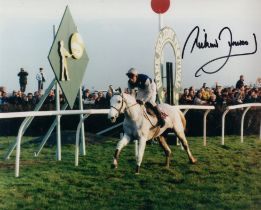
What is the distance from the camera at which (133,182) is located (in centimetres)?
603

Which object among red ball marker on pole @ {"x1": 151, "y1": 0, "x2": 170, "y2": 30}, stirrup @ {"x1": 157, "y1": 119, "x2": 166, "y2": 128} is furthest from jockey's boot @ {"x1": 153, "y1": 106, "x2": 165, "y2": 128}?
red ball marker on pole @ {"x1": 151, "y1": 0, "x2": 170, "y2": 30}

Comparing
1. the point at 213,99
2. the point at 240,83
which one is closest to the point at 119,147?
the point at 240,83

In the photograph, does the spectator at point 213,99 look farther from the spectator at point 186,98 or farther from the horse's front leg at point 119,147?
the horse's front leg at point 119,147

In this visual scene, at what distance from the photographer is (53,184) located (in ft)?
19.2

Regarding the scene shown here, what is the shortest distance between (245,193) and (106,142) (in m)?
4.23

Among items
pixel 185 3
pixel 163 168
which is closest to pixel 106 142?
pixel 163 168

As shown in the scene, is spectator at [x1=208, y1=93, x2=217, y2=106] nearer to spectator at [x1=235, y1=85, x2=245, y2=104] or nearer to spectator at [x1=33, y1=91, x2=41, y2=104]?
spectator at [x1=235, y1=85, x2=245, y2=104]

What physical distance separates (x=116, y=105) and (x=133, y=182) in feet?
3.19

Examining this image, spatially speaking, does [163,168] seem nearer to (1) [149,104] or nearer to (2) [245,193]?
(1) [149,104]

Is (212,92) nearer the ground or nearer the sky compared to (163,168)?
nearer the sky

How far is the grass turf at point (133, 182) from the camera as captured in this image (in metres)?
5.20

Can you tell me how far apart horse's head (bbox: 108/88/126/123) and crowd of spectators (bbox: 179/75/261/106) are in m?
4.60

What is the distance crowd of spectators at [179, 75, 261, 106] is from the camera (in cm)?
1071

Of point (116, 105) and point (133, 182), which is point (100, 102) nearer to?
point (116, 105)
